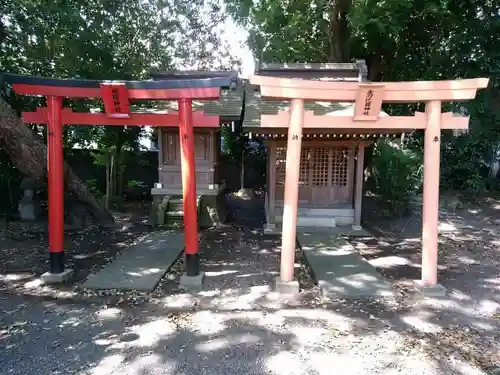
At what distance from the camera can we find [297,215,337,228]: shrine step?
10312mm

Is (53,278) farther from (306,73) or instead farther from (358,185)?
(306,73)

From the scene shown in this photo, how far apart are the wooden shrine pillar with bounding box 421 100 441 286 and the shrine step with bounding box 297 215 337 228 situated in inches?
184

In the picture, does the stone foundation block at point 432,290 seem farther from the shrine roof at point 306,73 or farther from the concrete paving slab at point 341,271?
the shrine roof at point 306,73

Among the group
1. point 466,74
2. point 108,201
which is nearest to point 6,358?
point 108,201

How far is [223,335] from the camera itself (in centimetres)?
427

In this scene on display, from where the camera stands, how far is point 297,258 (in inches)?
304

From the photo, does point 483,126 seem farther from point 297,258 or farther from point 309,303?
point 309,303

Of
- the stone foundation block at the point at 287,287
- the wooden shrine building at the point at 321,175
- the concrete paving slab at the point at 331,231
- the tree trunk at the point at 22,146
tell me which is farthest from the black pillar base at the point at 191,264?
the tree trunk at the point at 22,146

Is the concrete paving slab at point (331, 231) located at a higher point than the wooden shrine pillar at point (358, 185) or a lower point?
lower

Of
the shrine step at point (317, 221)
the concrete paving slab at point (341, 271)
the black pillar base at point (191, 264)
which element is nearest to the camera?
the concrete paving slab at point (341, 271)

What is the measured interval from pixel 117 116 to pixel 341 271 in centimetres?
449

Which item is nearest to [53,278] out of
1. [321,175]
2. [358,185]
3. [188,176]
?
[188,176]

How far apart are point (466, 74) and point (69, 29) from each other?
40.0 ft

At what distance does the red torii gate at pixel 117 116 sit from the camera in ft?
18.6
